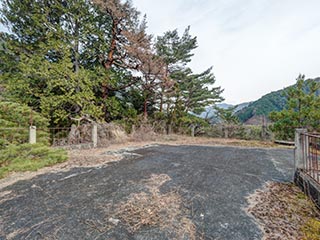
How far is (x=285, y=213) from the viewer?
6.38ft

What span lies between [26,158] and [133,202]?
3.53 meters

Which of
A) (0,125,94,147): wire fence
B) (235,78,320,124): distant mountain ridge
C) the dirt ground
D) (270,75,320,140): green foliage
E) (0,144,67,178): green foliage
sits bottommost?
the dirt ground

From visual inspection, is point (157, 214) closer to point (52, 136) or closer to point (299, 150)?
point (299, 150)

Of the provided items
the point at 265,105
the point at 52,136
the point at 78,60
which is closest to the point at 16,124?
the point at 52,136

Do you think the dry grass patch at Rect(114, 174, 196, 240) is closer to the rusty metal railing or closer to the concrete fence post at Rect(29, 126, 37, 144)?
the rusty metal railing

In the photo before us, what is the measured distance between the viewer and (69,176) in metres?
3.34

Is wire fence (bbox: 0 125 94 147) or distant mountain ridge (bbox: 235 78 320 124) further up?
distant mountain ridge (bbox: 235 78 320 124)

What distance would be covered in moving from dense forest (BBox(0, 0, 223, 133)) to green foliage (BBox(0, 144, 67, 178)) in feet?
11.5

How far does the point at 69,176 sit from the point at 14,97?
6.59 metres

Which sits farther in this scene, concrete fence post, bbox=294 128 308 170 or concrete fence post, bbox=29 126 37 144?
concrete fence post, bbox=29 126 37 144

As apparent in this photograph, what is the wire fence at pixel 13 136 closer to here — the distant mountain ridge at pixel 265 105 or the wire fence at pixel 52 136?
the wire fence at pixel 52 136

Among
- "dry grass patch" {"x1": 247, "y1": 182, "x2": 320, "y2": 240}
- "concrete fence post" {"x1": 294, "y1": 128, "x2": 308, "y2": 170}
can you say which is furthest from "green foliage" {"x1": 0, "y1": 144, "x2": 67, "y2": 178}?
"concrete fence post" {"x1": 294, "y1": 128, "x2": 308, "y2": 170}

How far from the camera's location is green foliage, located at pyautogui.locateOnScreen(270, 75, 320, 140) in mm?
7344

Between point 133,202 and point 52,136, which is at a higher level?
point 52,136
